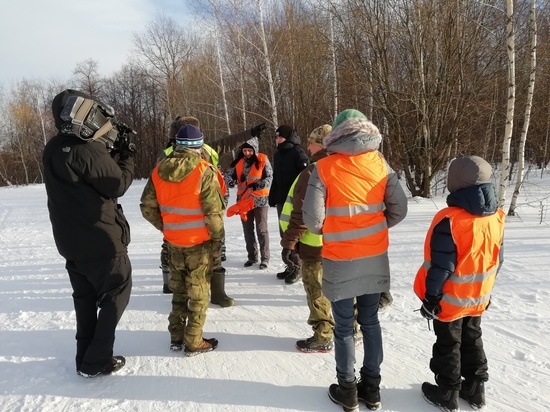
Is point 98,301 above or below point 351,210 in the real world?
below

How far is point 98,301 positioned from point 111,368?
21.5 inches

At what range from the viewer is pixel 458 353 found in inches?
95.6

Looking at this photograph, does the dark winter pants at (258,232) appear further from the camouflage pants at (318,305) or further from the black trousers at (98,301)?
the black trousers at (98,301)

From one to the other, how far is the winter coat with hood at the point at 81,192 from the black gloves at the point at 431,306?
2.22 meters

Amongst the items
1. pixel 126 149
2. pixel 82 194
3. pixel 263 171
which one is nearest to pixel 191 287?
pixel 82 194

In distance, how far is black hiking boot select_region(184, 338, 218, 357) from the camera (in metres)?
3.21

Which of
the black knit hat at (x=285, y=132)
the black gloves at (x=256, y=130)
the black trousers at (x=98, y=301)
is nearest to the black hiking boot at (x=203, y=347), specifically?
Answer: the black trousers at (x=98, y=301)

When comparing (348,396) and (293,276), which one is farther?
(293,276)

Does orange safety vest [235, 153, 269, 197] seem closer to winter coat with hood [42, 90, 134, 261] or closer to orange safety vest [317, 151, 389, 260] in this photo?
winter coat with hood [42, 90, 134, 261]

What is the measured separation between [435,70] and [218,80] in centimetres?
1384

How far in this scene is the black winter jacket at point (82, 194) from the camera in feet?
8.68

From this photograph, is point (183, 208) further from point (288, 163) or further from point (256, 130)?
point (256, 130)

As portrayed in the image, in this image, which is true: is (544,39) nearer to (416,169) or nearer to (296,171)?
(416,169)

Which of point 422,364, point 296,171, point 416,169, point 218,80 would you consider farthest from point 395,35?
point 218,80
